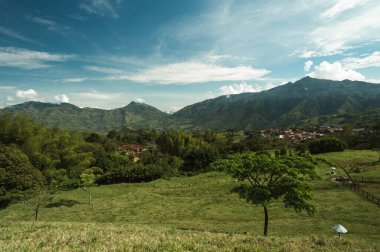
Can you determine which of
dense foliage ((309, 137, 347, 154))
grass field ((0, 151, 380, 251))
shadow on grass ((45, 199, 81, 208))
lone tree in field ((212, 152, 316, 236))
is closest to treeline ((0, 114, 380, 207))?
dense foliage ((309, 137, 347, 154))

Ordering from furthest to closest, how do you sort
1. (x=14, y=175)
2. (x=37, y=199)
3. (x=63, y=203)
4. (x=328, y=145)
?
(x=328, y=145), (x=14, y=175), (x=63, y=203), (x=37, y=199)

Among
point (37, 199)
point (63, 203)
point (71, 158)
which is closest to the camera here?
point (37, 199)

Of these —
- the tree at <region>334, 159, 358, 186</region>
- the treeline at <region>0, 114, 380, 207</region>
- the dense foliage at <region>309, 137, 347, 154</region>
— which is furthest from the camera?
the dense foliage at <region>309, 137, 347, 154</region>

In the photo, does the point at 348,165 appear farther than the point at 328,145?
No

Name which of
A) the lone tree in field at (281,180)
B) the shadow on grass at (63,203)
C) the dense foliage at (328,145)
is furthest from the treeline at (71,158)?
the lone tree in field at (281,180)

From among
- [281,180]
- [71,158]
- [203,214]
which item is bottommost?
[203,214]

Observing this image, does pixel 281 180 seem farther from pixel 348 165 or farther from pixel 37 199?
pixel 348 165

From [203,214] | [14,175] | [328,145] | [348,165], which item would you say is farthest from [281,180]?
[328,145]

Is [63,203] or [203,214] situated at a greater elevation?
[203,214]

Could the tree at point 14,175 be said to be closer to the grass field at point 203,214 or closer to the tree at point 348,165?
the grass field at point 203,214

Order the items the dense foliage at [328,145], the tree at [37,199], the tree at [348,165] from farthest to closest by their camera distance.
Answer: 1. the dense foliage at [328,145]
2. the tree at [348,165]
3. the tree at [37,199]

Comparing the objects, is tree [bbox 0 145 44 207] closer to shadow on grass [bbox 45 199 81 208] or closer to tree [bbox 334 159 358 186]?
shadow on grass [bbox 45 199 81 208]

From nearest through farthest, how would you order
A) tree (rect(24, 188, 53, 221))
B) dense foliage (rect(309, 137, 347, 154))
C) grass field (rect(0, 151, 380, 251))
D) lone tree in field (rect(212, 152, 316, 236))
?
1. grass field (rect(0, 151, 380, 251))
2. lone tree in field (rect(212, 152, 316, 236))
3. tree (rect(24, 188, 53, 221))
4. dense foliage (rect(309, 137, 347, 154))

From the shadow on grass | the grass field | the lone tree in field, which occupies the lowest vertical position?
the shadow on grass
